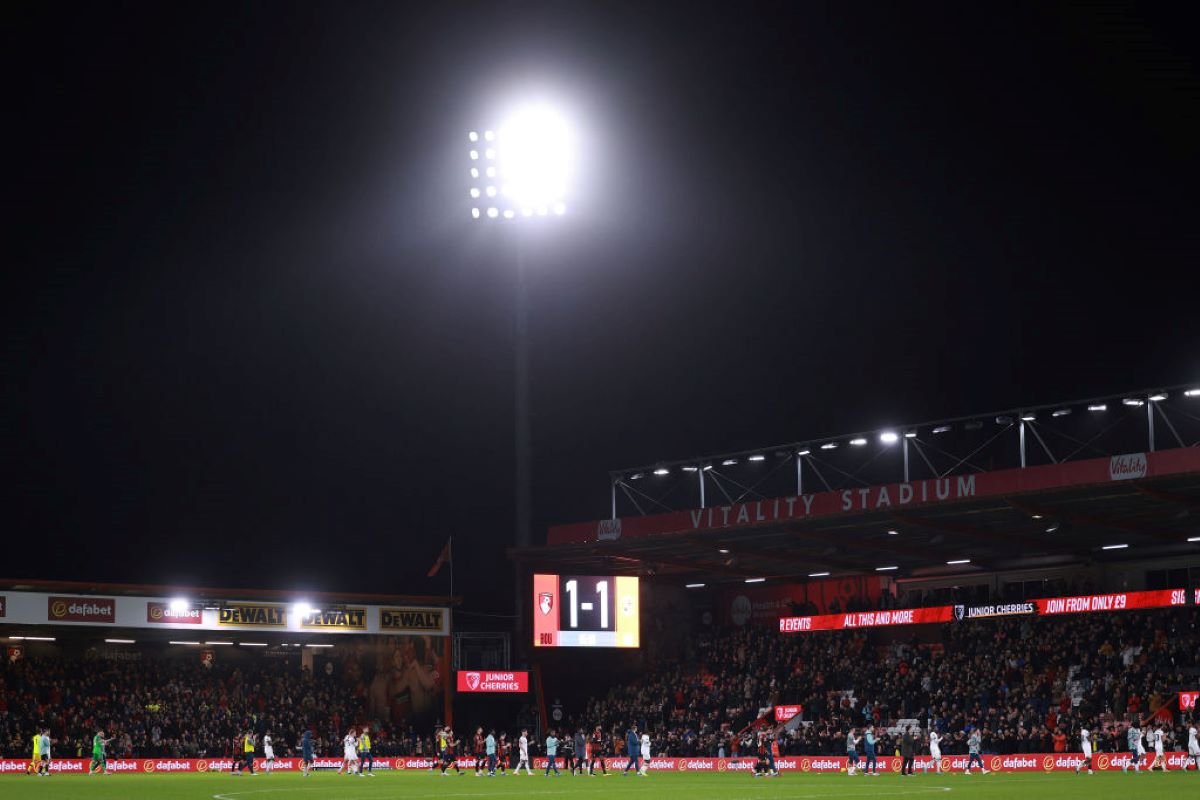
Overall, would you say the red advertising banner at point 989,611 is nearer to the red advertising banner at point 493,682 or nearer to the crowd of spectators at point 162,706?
the red advertising banner at point 493,682

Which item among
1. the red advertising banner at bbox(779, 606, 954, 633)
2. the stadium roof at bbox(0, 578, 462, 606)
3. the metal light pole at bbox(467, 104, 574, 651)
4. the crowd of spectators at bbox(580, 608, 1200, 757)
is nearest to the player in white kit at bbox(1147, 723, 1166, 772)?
the crowd of spectators at bbox(580, 608, 1200, 757)

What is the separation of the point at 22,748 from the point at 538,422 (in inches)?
1210

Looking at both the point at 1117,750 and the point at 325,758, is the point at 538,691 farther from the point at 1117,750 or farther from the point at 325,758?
the point at 1117,750

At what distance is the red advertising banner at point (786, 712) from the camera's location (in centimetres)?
6241

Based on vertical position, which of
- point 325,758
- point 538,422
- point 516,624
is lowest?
point 325,758

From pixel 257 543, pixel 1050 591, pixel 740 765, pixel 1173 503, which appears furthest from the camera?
pixel 257 543

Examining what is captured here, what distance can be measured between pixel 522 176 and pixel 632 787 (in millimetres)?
26197

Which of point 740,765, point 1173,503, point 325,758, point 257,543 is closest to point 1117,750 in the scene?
point 1173,503

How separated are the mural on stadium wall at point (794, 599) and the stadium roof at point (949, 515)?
1.63 metres

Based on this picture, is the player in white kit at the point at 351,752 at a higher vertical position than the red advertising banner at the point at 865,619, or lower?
lower

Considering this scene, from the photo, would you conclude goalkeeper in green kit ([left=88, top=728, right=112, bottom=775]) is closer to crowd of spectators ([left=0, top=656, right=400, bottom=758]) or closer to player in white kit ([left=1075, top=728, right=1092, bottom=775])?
crowd of spectators ([left=0, top=656, right=400, bottom=758])

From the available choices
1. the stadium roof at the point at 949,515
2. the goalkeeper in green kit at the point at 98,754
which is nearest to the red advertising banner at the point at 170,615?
the goalkeeper in green kit at the point at 98,754

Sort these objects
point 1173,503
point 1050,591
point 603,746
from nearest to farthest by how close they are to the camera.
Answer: point 1173,503
point 1050,591
point 603,746

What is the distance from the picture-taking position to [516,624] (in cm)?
6612
